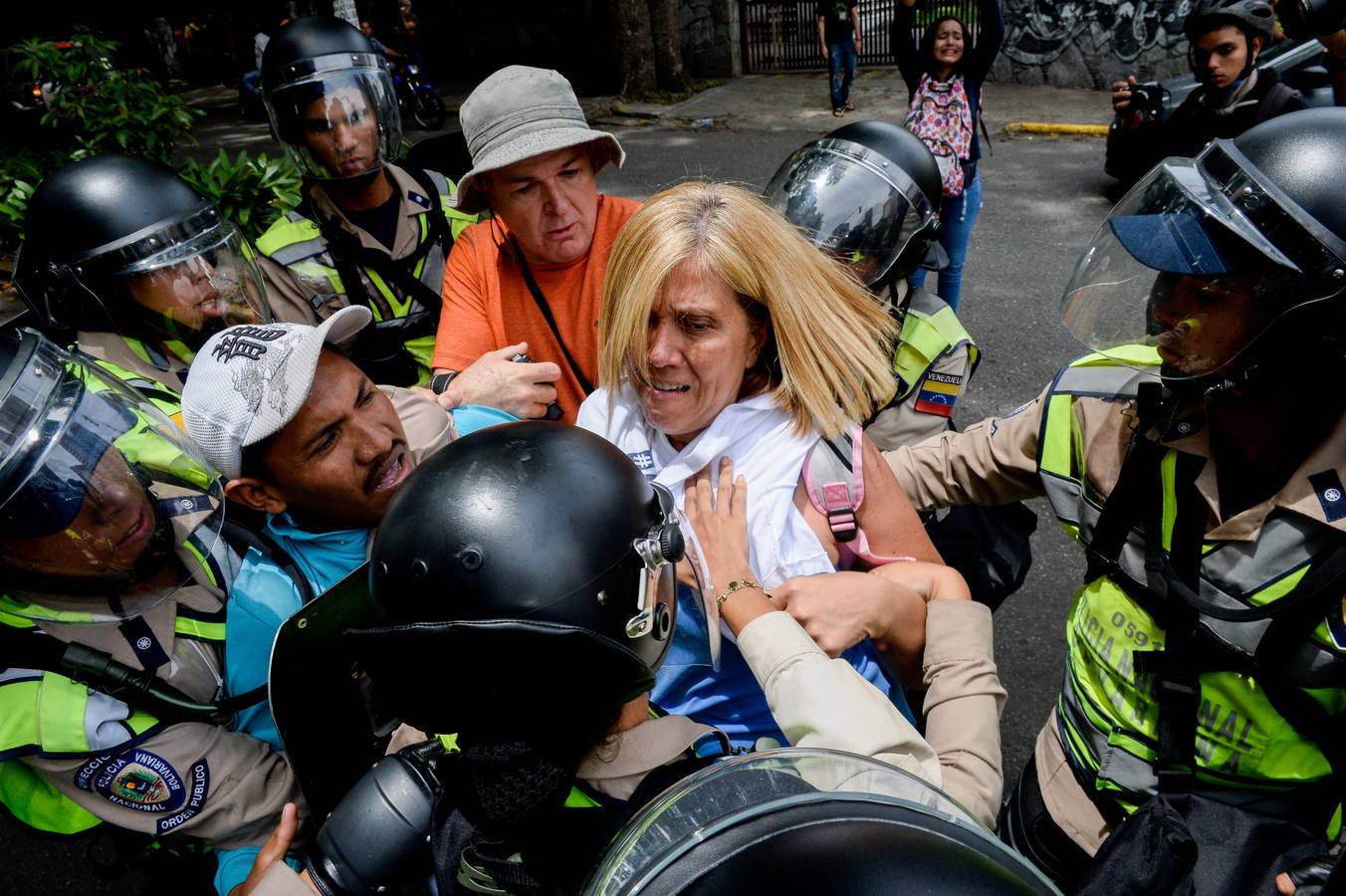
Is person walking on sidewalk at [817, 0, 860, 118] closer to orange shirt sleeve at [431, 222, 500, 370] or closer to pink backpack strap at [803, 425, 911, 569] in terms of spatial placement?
orange shirt sleeve at [431, 222, 500, 370]

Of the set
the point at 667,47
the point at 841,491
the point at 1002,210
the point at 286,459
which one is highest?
the point at 667,47

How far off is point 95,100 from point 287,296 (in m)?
2.15

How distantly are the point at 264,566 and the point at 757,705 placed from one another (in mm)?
1010

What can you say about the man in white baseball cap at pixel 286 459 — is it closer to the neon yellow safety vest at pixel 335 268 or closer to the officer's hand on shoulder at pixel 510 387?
the officer's hand on shoulder at pixel 510 387

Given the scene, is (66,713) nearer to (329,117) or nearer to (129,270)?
(129,270)

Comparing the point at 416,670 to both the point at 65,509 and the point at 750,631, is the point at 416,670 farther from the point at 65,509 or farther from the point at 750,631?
the point at 65,509

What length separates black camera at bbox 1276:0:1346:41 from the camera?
10.5 ft

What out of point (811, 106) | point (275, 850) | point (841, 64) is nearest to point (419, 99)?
point (811, 106)

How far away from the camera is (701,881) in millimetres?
639

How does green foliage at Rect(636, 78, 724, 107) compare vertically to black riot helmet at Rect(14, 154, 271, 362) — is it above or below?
above

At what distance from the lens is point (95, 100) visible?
4074mm

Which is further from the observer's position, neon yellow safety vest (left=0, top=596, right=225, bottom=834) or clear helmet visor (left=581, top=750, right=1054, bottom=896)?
neon yellow safety vest (left=0, top=596, right=225, bottom=834)

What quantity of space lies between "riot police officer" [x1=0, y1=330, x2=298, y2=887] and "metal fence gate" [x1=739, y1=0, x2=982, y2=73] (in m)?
14.3

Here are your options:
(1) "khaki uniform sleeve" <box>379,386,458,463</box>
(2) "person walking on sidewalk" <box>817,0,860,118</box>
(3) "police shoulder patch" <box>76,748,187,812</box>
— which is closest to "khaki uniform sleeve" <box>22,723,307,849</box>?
(3) "police shoulder patch" <box>76,748,187,812</box>
